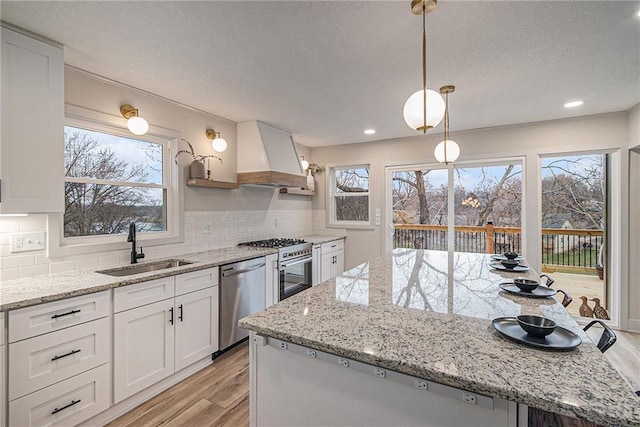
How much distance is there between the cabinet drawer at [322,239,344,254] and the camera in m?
4.44

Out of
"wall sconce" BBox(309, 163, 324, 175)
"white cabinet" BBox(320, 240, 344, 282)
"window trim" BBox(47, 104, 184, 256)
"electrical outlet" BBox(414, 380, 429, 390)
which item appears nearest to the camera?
"electrical outlet" BBox(414, 380, 429, 390)

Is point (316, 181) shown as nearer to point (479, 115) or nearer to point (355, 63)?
point (479, 115)

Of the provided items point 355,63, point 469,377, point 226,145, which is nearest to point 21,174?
point 226,145

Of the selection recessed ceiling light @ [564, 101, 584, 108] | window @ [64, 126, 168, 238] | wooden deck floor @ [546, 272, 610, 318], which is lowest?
wooden deck floor @ [546, 272, 610, 318]

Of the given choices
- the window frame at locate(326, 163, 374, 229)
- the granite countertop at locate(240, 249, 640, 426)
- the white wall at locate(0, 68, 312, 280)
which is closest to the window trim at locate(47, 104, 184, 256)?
the white wall at locate(0, 68, 312, 280)

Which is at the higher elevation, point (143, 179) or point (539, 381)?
point (143, 179)

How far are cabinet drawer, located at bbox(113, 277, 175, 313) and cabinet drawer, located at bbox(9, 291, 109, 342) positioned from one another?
7 centimetres

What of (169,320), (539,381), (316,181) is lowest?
(169,320)

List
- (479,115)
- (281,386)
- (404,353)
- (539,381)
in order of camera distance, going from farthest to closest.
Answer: (479,115) < (281,386) < (404,353) < (539,381)

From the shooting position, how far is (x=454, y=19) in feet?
5.65

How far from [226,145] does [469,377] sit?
3.34 metres

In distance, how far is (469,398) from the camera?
2.81 ft

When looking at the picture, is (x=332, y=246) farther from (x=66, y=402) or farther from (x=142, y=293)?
(x=66, y=402)

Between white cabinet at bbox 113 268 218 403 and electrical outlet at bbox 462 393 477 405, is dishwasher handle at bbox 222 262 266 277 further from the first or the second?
electrical outlet at bbox 462 393 477 405
